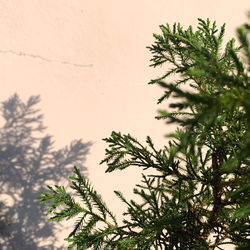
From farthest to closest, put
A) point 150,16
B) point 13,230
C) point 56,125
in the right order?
A: point 150,16, point 56,125, point 13,230

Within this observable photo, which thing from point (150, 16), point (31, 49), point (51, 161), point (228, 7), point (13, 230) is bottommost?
point (13, 230)

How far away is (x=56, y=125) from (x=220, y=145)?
6416 millimetres

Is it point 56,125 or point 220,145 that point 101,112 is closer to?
point 56,125

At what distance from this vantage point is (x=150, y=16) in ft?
33.5

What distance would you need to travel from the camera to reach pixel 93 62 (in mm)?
9758

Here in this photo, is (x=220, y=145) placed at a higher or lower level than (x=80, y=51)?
lower

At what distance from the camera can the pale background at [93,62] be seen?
867 centimetres

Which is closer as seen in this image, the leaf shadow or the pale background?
the leaf shadow

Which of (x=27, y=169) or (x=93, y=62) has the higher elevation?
(x=93, y=62)

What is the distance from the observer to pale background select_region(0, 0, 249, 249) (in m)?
8.67

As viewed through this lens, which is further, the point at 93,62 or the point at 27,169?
the point at 93,62

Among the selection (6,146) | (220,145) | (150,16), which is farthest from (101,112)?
(220,145)

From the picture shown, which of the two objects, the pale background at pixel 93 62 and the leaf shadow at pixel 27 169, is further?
the pale background at pixel 93 62

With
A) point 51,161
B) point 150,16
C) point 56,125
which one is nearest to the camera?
point 51,161
